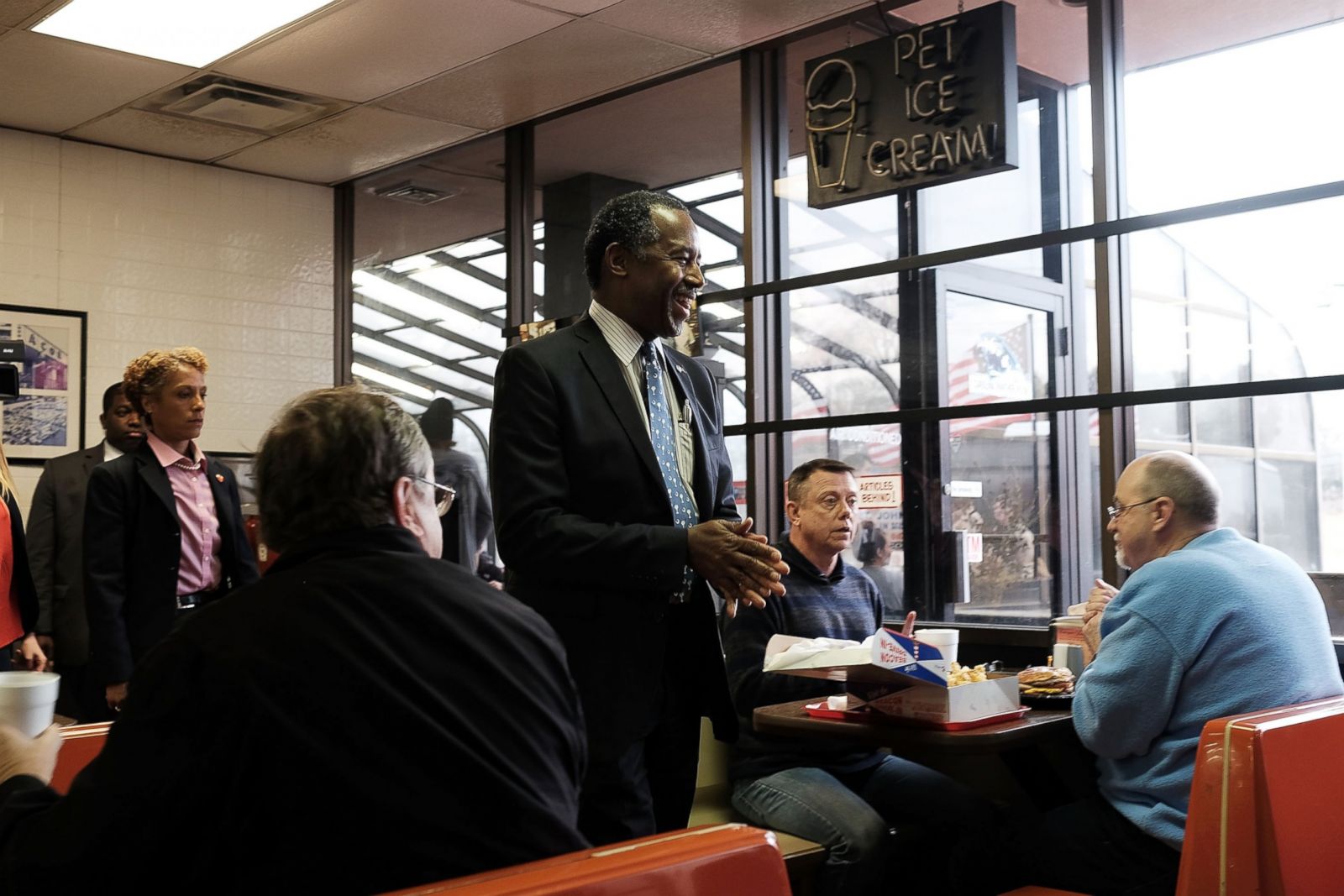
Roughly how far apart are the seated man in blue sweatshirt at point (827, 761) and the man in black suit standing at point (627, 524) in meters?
0.94

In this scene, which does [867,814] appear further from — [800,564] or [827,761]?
[800,564]

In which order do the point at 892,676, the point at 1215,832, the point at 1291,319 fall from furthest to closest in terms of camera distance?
the point at 1291,319 < the point at 892,676 < the point at 1215,832

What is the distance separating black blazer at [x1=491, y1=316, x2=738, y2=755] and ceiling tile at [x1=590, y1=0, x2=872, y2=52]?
2629mm

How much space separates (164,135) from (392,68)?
1.50 meters

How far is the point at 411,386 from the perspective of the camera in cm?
634

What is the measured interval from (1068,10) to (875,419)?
4.66 ft

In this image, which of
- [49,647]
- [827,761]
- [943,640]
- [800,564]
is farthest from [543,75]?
[943,640]

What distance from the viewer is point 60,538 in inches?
187

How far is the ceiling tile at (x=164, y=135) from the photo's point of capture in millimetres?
5703

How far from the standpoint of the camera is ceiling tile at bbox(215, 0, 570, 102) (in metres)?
4.48

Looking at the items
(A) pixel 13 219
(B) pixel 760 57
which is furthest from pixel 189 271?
(B) pixel 760 57

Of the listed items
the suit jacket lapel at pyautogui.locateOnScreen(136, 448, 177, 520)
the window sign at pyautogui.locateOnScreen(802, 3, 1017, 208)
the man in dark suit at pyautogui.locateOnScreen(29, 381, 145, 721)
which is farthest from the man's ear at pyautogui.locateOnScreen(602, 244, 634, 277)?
the man in dark suit at pyautogui.locateOnScreen(29, 381, 145, 721)

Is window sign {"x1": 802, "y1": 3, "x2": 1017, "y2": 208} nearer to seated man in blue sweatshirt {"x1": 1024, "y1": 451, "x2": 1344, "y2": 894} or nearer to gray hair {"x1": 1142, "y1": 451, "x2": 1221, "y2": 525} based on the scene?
gray hair {"x1": 1142, "y1": 451, "x2": 1221, "y2": 525}

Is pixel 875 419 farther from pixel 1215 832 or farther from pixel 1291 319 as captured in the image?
pixel 1215 832
